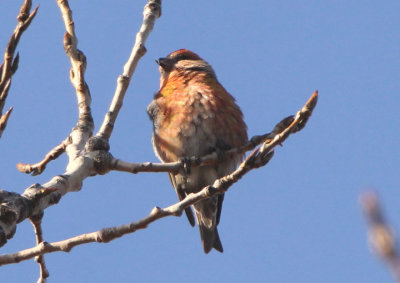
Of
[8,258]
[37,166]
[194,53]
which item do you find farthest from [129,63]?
[194,53]

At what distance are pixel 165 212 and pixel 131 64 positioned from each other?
138cm

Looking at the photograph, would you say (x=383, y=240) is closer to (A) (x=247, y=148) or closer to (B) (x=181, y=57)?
(A) (x=247, y=148)

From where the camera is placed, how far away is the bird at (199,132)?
5.30 meters

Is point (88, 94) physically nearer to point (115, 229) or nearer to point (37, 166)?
point (37, 166)

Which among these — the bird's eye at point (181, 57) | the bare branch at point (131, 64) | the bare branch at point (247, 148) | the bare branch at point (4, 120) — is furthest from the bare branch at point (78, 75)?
the bird's eye at point (181, 57)

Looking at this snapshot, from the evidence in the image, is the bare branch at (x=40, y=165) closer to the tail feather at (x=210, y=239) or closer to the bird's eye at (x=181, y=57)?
the tail feather at (x=210, y=239)

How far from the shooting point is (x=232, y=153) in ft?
13.1

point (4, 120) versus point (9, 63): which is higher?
point (9, 63)

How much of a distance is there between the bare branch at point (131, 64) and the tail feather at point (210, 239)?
2.48m

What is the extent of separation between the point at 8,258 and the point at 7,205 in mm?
220

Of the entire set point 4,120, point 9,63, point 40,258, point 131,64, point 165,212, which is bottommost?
point 165,212

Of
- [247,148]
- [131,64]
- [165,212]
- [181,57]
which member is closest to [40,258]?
[165,212]

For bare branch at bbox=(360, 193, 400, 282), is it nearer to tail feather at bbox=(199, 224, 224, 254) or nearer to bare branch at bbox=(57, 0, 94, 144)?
bare branch at bbox=(57, 0, 94, 144)

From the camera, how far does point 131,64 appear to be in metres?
3.58
